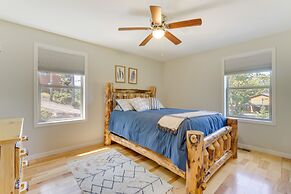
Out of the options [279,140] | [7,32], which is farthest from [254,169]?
[7,32]

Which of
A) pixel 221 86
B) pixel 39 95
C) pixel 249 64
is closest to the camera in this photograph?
pixel 39 95

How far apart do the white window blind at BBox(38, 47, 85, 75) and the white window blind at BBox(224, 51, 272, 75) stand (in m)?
3.38

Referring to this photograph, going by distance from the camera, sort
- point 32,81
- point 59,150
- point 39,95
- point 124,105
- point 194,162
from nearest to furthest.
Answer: point 194,162 < point 32,81 < point 39,95 < point 59,150 < point 124,105

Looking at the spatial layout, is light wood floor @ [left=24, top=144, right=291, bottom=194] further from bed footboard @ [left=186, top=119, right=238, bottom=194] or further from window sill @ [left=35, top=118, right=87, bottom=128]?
window sill @ [left=35, top=118, right=87, bottom=128]

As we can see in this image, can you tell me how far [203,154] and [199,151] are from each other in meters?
0.17

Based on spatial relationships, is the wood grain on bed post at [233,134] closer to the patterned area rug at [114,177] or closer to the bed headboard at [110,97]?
the patterned area rug at [114,177]

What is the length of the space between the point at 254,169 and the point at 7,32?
4.54 meters

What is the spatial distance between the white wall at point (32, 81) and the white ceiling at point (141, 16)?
0.22 meters

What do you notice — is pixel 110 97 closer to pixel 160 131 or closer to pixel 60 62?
pixel 60 62

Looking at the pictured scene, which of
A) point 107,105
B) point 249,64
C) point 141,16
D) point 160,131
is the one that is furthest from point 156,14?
point 249,64

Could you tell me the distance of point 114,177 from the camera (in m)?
2.01

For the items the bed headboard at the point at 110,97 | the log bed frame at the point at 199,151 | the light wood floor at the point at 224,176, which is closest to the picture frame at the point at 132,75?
the bed headboard at the point at 110,97

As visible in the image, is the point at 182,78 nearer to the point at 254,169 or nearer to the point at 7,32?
the point at 254,169

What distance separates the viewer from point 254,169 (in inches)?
87.8
